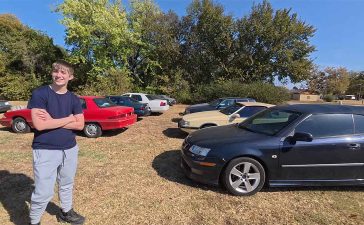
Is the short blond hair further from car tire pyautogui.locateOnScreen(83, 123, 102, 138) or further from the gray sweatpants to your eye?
car tire pyautogui.locateOnScreen(83, 123, 102, 138)

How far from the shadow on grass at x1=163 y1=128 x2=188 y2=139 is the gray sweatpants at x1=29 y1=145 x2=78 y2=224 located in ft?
21.6

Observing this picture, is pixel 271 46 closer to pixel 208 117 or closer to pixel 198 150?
pixel 208 117

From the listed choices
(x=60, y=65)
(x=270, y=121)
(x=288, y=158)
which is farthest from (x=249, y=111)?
(x=60, y=65)

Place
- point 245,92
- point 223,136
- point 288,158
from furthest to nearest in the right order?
1. point 245,92
2. point 223,136
3. point 288,158

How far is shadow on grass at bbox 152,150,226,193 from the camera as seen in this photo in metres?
5.55

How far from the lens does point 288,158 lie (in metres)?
5.11

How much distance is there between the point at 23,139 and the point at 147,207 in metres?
6.54

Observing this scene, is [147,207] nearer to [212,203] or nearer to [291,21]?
[212,203]

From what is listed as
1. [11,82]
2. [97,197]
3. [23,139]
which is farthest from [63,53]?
[97,197]

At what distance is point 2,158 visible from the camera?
7180mm

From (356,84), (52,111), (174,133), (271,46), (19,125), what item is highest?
(271,46)

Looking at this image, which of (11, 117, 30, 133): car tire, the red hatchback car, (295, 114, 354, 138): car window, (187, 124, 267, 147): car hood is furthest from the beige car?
(11, 117, 30, 133): car tire

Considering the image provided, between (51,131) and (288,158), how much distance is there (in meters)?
3.58

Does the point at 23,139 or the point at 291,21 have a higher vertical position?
the point at 291,21
